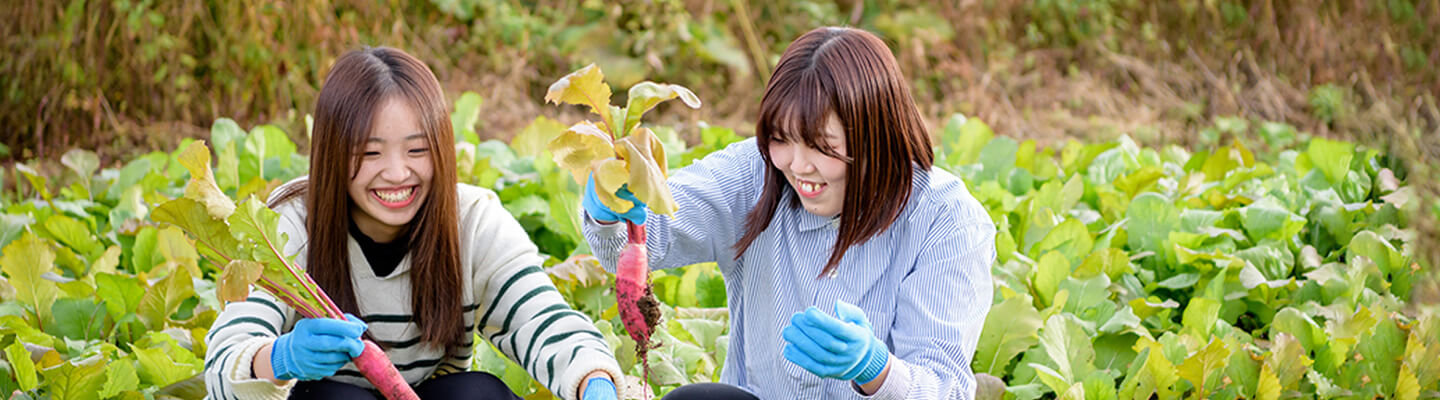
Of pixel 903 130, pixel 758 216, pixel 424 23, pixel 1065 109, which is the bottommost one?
pixel 1065 109

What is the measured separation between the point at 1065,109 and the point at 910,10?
1072 mm

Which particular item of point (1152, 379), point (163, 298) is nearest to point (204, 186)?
point (163, 298)

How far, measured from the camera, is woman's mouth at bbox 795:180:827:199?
5.57 ft

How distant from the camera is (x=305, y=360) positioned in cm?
156

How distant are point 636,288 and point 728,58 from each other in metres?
4.22

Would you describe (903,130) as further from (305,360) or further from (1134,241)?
(1134,241)

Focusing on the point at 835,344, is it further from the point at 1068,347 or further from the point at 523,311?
the point at 1068,347

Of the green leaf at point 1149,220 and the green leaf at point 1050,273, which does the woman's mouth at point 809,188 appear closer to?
the green leaf at point 1050,273

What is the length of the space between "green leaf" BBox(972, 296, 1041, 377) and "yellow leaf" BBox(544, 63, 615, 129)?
3.68ft

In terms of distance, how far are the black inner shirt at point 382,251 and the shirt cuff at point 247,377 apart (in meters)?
0.21

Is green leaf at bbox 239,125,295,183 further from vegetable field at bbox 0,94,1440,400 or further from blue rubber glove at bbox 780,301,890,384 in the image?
blue rubber glove at bbox 780,301,890,384

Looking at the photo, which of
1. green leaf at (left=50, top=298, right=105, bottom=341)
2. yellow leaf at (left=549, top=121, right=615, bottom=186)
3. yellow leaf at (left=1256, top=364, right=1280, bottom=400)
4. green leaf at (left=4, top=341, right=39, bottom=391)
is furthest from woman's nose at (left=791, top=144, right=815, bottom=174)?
green leaf at (left=50, top=298, right=105, bottom=341)

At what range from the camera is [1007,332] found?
238 centimetres

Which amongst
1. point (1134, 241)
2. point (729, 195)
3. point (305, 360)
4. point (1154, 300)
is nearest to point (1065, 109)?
point (1134, 241)
